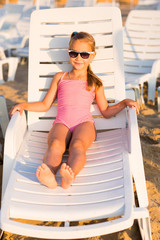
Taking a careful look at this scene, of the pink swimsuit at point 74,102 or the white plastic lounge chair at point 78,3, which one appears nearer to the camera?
the pink swimsuit at point 74,102

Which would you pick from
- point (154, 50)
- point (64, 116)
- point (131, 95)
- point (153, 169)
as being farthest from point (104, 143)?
point (154, 50)

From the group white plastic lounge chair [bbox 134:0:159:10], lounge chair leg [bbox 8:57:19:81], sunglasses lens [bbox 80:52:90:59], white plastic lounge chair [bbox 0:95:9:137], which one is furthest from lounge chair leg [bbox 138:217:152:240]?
white plastic lounge chair [bbox 134:0:159:10]

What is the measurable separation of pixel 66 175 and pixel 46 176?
0.41ft

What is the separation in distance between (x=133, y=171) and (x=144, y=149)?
110 centimetres

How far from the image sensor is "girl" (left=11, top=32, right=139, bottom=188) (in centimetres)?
239

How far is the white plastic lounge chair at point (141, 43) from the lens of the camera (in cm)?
539

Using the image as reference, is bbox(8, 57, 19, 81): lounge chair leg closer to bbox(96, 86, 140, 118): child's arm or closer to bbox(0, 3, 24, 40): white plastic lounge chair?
bbox(0, 3, 24, 40): white plastic lounge chair

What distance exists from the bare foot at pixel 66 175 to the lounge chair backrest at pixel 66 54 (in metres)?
1.00

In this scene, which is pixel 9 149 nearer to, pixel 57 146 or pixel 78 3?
pixel 57 146

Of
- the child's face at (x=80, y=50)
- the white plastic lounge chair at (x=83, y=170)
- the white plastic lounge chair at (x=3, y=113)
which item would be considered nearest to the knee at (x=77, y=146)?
the white plastic lounge chair at (x=83, y=170)

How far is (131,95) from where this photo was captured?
11.7ft

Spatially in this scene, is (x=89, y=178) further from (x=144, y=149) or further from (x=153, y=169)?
(x=144, y=149)

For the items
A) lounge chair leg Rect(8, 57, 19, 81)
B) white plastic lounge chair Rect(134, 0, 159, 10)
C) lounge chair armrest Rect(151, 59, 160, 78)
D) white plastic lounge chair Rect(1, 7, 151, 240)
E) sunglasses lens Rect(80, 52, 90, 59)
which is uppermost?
sunglasses lens Rect(80, 52, 90, 59)

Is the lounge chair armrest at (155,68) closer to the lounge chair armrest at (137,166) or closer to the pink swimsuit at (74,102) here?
the pink swimsuit at (74,102)
